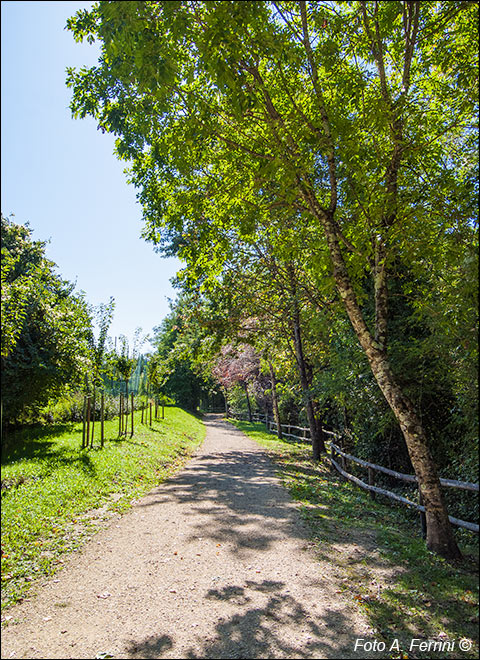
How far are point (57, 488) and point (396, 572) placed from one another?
611 centimetres

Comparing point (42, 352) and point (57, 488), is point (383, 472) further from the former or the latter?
point (42, 352)

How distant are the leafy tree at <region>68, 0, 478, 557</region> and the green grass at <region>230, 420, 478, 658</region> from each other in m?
0.59

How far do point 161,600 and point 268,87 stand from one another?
23.2 feet

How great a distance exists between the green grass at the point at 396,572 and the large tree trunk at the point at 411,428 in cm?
28

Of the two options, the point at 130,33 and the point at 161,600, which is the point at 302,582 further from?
the point at 130,33

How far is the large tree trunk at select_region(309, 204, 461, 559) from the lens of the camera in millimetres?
5227

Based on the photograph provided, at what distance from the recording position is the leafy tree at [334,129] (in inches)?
202

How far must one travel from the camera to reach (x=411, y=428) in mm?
5402

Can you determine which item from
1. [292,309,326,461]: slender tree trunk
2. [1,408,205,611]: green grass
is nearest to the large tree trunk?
[1,408,205,611]: green grass

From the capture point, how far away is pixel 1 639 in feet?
11.1

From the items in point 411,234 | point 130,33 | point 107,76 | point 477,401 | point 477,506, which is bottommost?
point 477,506

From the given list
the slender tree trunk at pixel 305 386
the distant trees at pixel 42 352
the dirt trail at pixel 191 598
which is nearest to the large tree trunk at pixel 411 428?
the dirt trail at pixel 191 598

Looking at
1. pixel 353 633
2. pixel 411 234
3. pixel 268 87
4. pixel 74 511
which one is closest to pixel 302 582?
pixel 353 633

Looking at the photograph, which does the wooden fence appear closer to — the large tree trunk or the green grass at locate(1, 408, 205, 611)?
the large tree trunk
